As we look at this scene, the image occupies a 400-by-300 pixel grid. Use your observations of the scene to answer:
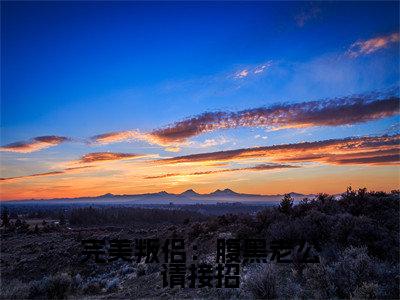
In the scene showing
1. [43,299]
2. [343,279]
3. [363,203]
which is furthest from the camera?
[363,203]

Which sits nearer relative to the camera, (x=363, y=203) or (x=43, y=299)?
(x=43, y=299)

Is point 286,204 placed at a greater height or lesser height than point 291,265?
greater

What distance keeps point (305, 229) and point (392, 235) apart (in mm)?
3516

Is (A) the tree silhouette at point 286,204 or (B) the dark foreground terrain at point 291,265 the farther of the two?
(A) the tree silhouette at point 286,204

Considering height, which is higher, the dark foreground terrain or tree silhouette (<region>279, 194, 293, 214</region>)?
tree silhouette (<region>279, 194, 293, 214</region>)

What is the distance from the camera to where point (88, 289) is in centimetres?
1762

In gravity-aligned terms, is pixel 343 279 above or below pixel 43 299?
above

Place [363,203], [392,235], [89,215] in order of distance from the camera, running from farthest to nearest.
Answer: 1. [89,215]
2. [363,203]
3. [392,235]

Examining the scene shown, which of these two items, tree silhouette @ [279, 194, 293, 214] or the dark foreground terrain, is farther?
tree silhouette @ [279, 194, 293, 214]

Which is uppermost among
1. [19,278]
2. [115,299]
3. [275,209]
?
[275,209]

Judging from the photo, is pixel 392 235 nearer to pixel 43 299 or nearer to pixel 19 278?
pixel 43 299

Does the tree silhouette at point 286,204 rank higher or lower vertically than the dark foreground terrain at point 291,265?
higher

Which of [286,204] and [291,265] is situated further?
[286,204]

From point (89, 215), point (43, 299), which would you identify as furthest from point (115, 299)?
point (89, 215)
